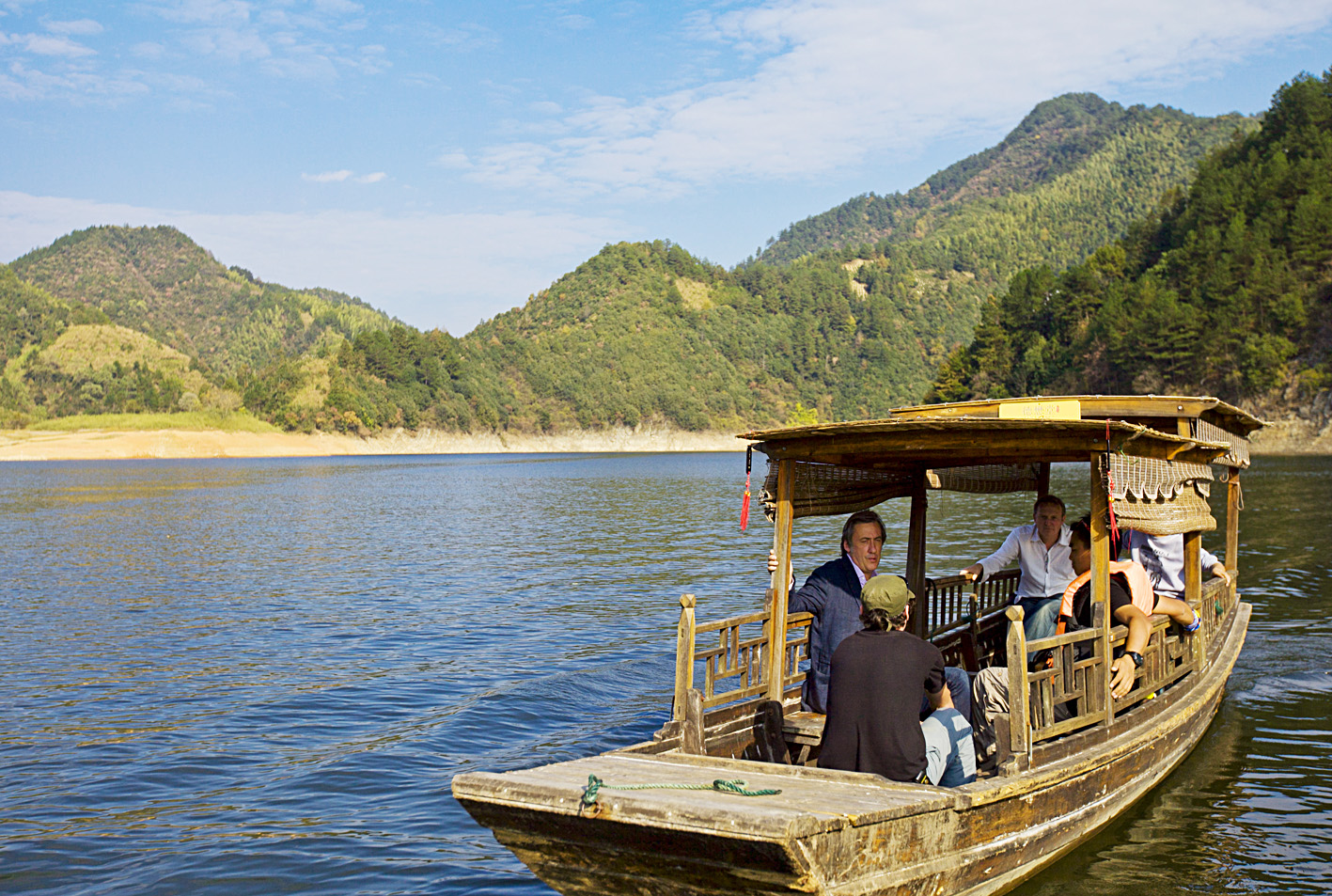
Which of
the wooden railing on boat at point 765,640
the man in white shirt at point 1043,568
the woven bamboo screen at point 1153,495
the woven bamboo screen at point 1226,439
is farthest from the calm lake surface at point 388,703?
the woven bamboo screen at point 1226,439

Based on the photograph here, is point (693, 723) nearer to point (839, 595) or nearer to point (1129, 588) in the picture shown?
point (839, 595)

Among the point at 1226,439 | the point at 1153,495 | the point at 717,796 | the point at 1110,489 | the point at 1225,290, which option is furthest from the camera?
the point at 1225,290

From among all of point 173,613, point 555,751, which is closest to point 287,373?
point 173,613

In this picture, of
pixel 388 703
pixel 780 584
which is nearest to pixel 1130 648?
pixel 780 584

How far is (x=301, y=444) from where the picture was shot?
144875 mm

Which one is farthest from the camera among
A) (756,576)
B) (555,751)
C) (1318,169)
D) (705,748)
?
(1318,169)

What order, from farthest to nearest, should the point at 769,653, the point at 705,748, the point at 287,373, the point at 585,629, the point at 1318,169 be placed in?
the point at 287,373
the point at 1318,169
the point at 585,629
the point at 769,653
the point at 705,748

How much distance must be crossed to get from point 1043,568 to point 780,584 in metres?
2.61

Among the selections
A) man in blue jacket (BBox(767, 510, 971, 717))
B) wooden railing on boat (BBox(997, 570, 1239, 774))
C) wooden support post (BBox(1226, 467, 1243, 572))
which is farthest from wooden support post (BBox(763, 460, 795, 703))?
wooden support post (BBox(1226, 467, 1243, 572))

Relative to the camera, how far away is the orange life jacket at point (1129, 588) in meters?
7.96

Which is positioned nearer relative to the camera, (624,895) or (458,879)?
(624,895)

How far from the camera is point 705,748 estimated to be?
6.97 m

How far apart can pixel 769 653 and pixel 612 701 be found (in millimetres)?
5061

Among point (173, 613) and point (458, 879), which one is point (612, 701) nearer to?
point (458, 879)
